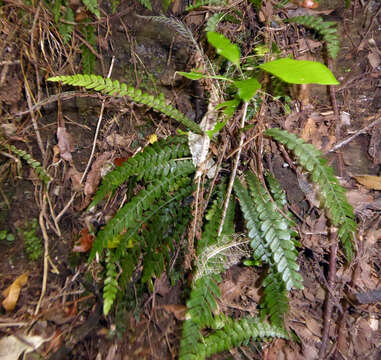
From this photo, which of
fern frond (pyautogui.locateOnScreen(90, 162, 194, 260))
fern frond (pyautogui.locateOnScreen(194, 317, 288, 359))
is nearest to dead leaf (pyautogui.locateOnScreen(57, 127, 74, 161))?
fern frond (pyautogui.locateOnScreen(90, 162, 194, 260))

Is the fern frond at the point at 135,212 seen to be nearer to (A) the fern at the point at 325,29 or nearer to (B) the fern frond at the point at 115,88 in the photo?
(B) the fern frond at the point at 115,88

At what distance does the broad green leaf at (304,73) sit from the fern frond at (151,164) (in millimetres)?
969

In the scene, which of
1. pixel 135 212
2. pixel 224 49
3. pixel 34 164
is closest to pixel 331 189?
pixel 224 49

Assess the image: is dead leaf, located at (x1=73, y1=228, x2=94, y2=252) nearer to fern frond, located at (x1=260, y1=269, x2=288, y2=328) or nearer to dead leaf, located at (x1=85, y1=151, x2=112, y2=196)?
dead leaf, located at (x1=85, y1=151, x2=112, y2=196)

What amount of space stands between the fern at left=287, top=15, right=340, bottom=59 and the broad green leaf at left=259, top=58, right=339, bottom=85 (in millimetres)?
1104

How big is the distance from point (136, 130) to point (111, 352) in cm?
180

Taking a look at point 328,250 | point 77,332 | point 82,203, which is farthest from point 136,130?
point 328,250

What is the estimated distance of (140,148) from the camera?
225 centimetres

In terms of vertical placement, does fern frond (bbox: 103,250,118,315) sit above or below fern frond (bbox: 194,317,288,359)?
above

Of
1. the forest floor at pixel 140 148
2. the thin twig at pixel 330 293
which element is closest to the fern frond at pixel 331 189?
the thin twig at pixel 330 293

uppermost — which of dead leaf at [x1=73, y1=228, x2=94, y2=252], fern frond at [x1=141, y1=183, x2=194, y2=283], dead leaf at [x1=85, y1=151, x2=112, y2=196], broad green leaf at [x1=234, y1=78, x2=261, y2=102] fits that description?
broad green leaf at [x1=234, y1=78, x2=261, y2=102]

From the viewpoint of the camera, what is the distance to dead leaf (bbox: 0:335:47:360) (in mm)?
1811

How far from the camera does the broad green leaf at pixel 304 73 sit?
0.94m

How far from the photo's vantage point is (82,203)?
223cm
